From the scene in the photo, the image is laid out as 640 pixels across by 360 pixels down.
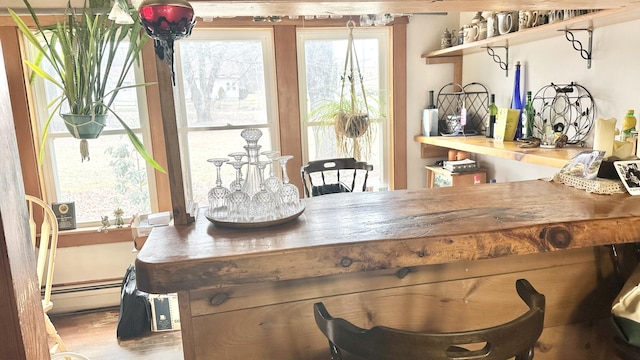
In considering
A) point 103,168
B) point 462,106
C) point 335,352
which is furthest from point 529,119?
point 103,168

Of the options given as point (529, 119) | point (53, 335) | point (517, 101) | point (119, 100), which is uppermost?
point (119, 100)

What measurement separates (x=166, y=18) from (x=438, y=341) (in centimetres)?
85

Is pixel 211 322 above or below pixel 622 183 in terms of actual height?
below

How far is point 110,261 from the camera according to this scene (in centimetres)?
320

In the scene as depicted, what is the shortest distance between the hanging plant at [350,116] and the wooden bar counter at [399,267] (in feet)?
5.37

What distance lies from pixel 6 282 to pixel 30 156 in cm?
283

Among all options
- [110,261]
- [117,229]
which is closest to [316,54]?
[117,229]

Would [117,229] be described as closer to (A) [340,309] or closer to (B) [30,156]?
(B) [30,156]

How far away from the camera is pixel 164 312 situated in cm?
283

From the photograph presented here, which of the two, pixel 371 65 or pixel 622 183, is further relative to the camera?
pixel 371 65

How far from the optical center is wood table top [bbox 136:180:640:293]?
884mm

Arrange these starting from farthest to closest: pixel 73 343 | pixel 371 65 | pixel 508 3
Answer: pixel 371 65 < pixel 73 343 < pixel 508 3

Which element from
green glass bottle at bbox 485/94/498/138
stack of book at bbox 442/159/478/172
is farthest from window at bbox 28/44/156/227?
green glass bottle at bbox 485/94/498/138

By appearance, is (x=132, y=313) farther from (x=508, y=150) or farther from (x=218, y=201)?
(x=508, y=150)
